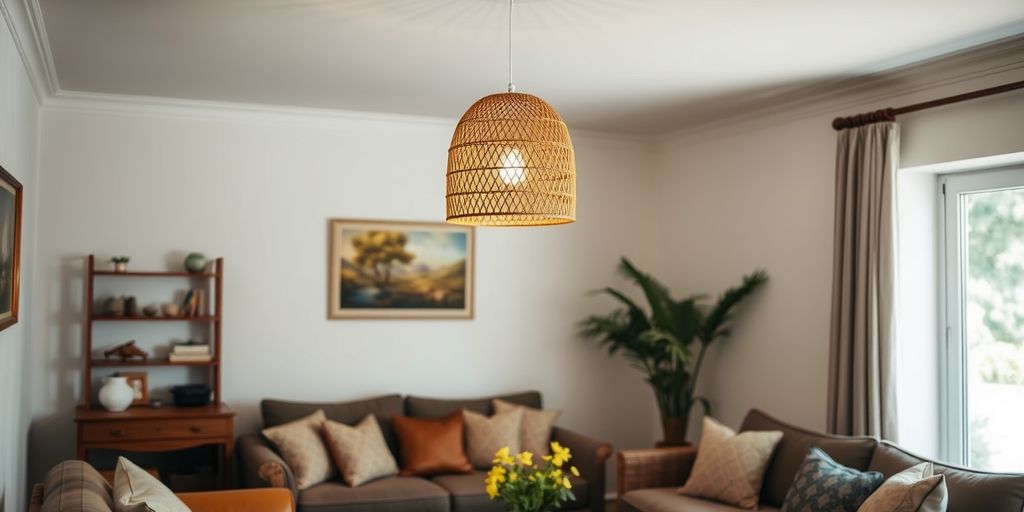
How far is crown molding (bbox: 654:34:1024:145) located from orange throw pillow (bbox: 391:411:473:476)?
261 centimetres

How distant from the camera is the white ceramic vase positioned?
4.84 m

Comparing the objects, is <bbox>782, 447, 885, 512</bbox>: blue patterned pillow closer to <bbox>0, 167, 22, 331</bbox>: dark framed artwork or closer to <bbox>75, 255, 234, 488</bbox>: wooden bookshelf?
<bbox>75, 255, 234, 488</bbox>: wooden bookshelf

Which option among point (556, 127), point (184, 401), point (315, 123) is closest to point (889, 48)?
point (556, 127)

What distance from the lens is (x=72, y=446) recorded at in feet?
16.5

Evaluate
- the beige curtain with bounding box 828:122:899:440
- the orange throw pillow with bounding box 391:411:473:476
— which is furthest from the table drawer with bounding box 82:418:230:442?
the beige curtain with bounding box 828:122:899:440

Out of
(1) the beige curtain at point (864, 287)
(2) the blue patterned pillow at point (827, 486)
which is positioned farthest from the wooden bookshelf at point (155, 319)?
(1) the beige curtain at point (864, 287)

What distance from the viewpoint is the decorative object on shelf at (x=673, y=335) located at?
551 cm

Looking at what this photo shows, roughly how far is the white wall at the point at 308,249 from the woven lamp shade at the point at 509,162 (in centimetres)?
274

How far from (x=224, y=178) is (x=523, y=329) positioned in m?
2.20

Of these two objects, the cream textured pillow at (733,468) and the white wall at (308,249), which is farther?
the white wall at (308,249)

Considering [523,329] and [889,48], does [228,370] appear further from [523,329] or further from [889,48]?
[889,48]

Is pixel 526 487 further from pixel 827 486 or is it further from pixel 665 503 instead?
pixel 827 486

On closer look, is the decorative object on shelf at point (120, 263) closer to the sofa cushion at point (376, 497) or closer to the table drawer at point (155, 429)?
the table drawer at point (155, 429)

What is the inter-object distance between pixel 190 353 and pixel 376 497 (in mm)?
1426
